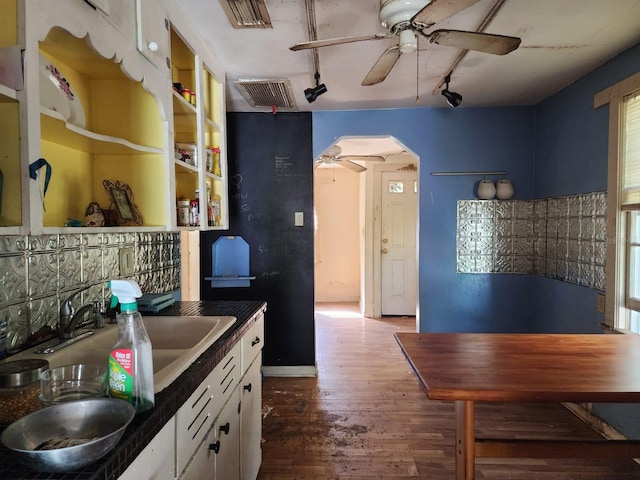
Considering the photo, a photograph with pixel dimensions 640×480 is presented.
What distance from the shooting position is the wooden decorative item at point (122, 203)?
5.04 feet

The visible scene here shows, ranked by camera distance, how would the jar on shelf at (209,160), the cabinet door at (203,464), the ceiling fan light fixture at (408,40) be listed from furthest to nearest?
the jar on shelf at (209,160) → the ceiling fan light fixture at (408,40) → the cabinet door at (203,464)

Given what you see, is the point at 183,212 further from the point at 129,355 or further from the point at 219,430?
the point at 129,355

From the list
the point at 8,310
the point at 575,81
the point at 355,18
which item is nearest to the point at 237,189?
the point at 355,18

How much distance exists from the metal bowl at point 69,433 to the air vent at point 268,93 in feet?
7.80

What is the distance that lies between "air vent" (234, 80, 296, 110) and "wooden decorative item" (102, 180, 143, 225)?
143 centimetres

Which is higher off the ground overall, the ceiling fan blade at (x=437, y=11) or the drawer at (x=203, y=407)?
the ceiling fan blade at (x=437, y=11)

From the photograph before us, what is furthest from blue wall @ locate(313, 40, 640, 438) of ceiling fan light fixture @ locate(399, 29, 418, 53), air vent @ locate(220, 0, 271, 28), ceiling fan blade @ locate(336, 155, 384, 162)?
ceiling fan light fixture @ locate(399, 29, 418, 53)

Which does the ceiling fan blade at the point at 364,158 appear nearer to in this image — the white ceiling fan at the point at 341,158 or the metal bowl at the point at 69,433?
the white ceiling fan at the point at 341,158

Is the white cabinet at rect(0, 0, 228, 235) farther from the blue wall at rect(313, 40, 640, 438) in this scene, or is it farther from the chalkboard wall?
the blue wall at rect(313, 40, 640, 438)

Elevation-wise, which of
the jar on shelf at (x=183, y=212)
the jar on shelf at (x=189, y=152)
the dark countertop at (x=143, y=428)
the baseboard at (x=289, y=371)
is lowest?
the baseboard at (x=289, y=371)

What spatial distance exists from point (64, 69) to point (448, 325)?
320 centimetres

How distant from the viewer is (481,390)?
1202 millimetres

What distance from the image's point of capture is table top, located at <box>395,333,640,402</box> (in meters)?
1.19

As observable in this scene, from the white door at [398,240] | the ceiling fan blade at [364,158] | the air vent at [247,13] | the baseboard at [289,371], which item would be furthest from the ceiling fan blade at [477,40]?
the white door at [398,240]
